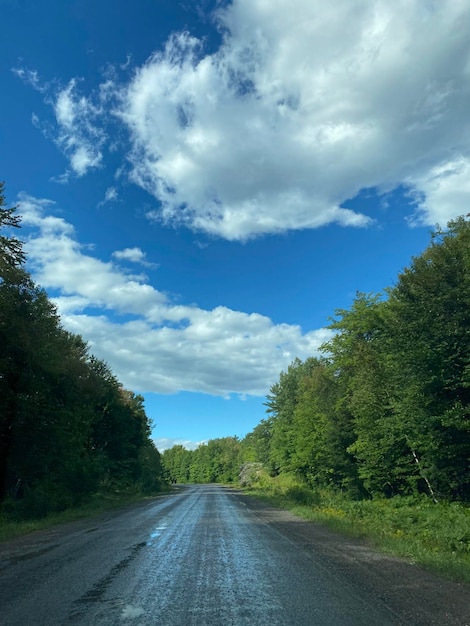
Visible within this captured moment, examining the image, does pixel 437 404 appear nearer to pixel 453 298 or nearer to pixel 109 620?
pixel 453 298

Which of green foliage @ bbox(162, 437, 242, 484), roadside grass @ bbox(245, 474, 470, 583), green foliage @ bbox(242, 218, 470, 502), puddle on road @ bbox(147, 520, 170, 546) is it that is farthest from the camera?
green foliage @ bbox(162, 437, 242, 484)

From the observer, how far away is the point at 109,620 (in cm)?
519

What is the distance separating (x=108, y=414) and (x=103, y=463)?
563 cm

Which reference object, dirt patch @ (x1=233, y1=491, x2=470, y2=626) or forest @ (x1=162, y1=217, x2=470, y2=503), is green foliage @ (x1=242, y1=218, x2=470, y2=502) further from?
dirt patch @ (x1=233, y1=491, x2=470, y2=626)

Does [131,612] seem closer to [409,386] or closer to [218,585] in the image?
[218,585]

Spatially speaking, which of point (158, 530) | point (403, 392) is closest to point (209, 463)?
point (403, 392)

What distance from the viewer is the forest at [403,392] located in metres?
18.2

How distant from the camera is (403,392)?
20781mm

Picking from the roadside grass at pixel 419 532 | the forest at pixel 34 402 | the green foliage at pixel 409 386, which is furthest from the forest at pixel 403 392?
the forest at pixel 34 402

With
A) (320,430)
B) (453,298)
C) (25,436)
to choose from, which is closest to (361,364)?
(320,430)

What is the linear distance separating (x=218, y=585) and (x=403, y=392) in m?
16.0

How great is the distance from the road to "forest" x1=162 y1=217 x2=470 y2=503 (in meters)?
9.22

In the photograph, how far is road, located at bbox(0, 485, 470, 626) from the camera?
5363mm

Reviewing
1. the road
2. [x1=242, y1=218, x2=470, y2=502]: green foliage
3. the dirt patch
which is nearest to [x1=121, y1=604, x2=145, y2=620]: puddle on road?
the road
